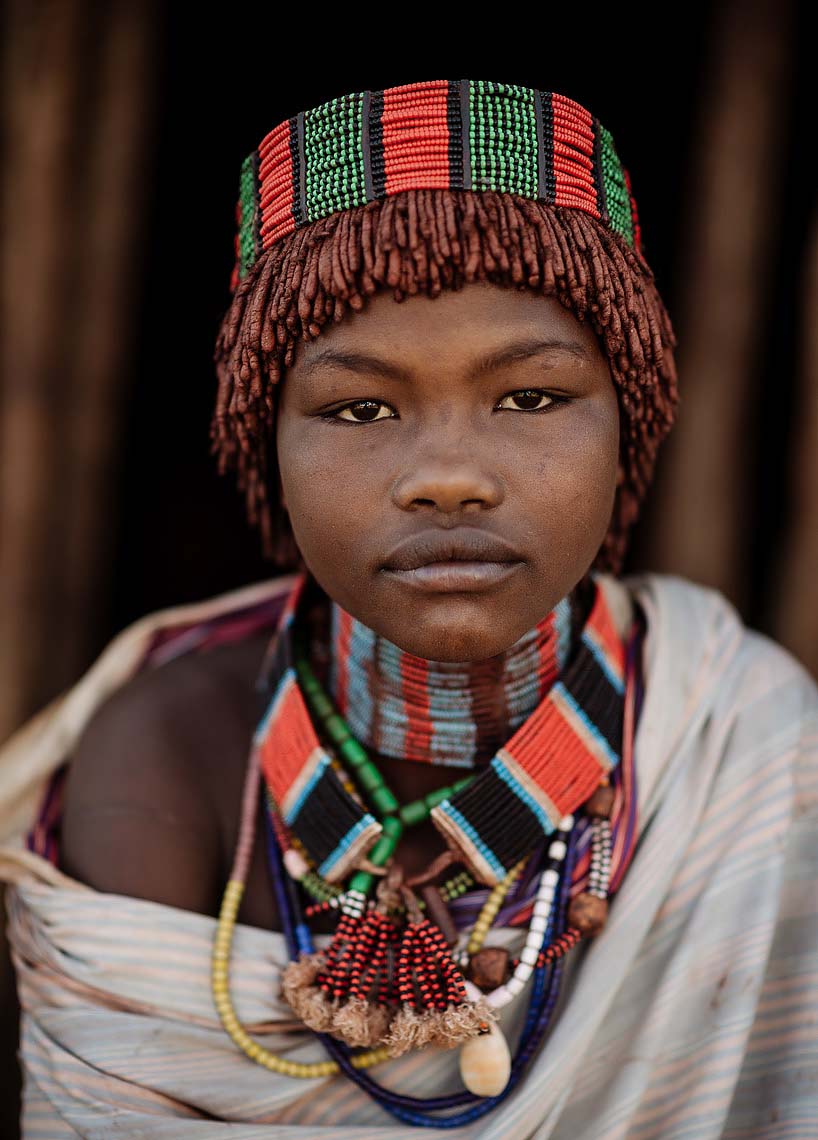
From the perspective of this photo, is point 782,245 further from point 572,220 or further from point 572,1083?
point 572,1083

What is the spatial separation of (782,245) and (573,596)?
1336 millimetres

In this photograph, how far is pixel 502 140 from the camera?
3.65ft

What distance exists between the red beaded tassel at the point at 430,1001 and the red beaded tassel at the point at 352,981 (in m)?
0.02

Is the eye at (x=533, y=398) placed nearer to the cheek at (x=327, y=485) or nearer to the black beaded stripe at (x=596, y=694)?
the cheek at (x=327, y=485)

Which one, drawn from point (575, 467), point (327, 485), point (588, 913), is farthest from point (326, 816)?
point (575, 467)

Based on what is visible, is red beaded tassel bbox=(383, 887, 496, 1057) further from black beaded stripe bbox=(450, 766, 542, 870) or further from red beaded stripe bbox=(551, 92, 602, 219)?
red beaded stripe bbox=(551, 92, 602, 219)

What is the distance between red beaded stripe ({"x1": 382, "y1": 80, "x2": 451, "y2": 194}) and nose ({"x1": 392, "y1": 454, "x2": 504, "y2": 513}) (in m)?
0.29

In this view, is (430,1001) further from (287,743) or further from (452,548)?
(452,548)

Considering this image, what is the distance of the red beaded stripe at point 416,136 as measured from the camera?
3.62ft

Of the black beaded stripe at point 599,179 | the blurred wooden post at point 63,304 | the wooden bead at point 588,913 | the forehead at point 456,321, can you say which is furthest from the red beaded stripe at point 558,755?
the blurred wooden post at point 63,304

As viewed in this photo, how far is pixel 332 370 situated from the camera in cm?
114

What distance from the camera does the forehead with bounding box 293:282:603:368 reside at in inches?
42.8

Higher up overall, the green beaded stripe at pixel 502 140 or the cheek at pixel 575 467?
the green beaded stripe at pixel 502 140

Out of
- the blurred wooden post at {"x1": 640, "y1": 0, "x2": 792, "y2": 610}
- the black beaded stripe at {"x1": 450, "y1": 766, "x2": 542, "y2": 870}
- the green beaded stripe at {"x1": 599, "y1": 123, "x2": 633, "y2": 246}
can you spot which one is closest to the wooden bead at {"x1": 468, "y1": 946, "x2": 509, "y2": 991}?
the black beaded stripe at {"x1": 450, "y1": 766, "x2": 542, "y2": 870}
